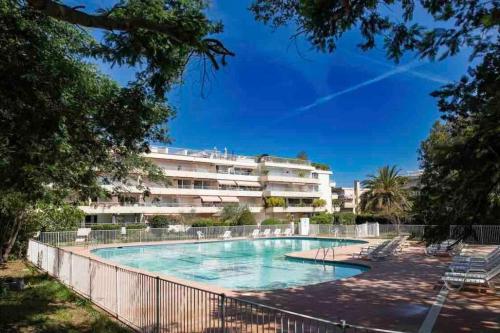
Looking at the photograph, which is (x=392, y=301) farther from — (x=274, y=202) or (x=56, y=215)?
(x=274, y=202)

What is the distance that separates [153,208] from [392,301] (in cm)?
4690

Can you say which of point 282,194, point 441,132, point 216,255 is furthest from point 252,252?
point 282,194

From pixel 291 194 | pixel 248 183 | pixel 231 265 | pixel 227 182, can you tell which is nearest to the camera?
pixel 231 265

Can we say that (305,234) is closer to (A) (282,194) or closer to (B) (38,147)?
(A) (282,194)

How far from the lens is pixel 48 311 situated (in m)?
10.9

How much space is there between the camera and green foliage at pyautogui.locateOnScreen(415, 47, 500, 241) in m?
5.67

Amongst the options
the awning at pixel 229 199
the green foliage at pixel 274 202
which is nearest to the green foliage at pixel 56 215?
the awning at pixel 229 199

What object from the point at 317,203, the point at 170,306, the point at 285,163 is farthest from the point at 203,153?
the point at 170,306

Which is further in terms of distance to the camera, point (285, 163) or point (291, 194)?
point (285, 163)

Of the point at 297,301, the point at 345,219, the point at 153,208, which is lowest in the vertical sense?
the point at 297,301

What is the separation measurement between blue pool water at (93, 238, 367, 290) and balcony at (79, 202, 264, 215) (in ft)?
62.0

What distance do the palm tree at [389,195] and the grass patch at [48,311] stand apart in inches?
1388

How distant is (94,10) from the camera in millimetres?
5031

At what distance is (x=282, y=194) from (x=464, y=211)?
64418mm
